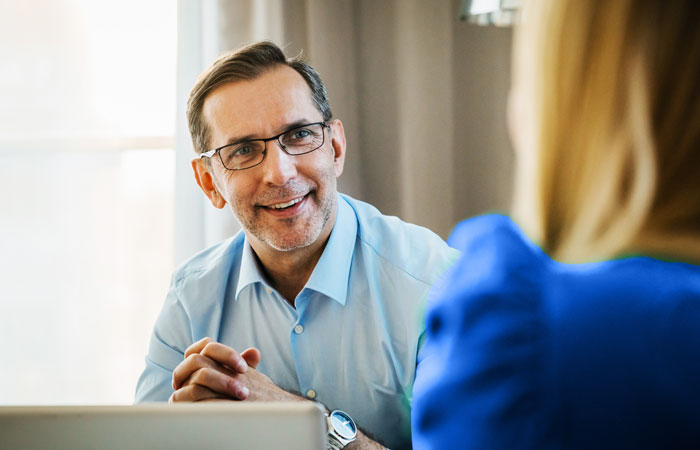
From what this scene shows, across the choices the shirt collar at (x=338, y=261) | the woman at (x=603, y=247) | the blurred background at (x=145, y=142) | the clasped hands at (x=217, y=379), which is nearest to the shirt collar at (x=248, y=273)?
the shirt collar at (x=338, y=261)

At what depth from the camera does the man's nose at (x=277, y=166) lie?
1.53 metres

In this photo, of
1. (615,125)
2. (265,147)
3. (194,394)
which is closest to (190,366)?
(194,394)

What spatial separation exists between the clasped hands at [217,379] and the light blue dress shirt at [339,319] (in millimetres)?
200

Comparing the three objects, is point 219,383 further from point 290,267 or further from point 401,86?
point 401,86

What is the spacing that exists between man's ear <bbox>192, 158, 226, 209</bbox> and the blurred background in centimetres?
55

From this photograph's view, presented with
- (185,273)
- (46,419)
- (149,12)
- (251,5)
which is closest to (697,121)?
(46,419)

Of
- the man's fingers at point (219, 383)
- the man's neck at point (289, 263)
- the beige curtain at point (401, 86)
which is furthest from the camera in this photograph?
the beige curtain at point (401, 86)

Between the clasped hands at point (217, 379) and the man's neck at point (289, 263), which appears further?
the man's neck at point (289, 263)

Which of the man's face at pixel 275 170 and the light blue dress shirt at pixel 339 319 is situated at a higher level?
the man's face at pixel 275 170

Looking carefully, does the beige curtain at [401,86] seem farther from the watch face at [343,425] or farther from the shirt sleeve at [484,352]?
the shirt sleeve at [484,352]

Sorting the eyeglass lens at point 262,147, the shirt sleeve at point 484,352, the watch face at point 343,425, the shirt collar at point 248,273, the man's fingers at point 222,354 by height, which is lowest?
the watch face at point 343,425

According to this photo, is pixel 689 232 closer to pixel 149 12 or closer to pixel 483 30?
pixel 483 30

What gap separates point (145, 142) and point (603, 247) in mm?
2143

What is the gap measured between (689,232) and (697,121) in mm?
89
